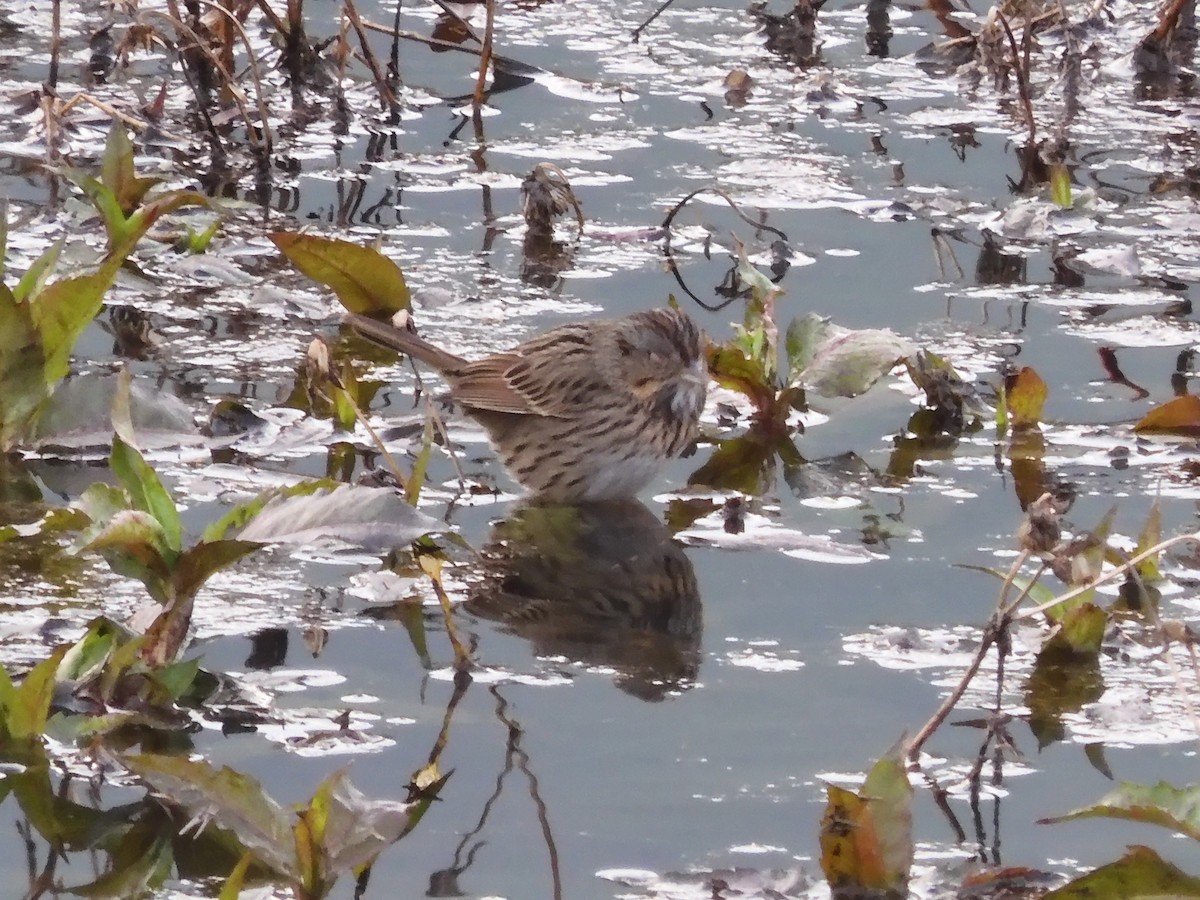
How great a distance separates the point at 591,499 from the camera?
5.96 meters

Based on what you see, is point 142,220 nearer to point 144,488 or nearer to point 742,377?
point 144,488

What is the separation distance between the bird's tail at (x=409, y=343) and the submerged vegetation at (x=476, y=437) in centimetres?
13

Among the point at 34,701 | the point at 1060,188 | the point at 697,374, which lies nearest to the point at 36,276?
the point at 34,701

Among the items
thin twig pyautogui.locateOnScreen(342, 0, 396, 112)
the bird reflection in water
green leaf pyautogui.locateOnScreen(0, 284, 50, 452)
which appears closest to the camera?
the bird reflection in water

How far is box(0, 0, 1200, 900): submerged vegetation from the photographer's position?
3.68 m

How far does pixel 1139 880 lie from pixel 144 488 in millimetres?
2144

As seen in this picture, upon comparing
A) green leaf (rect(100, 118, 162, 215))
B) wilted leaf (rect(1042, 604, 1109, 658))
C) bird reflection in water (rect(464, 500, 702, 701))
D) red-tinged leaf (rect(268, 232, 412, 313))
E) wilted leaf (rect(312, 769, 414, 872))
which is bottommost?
bird reflection in water (rect(464, 500, 702, 701))

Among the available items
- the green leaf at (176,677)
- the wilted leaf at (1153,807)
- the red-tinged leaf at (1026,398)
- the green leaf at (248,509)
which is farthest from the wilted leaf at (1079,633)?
the green leaf at (176,677)

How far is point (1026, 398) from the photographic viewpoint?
5.77 meters

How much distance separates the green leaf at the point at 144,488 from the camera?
408cm

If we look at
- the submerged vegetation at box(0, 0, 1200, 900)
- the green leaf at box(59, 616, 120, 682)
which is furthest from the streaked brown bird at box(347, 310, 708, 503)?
the green leaf at box(59, 616, 120, 682)

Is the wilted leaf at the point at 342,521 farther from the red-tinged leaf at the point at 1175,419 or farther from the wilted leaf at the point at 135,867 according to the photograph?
the red-tinged leaf at the point at 1175,419

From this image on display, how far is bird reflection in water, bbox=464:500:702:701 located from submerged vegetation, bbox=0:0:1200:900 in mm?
15

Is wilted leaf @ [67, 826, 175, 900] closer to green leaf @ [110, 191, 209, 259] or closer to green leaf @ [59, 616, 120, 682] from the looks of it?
green leaf @ [59, 616, 120, 682]
